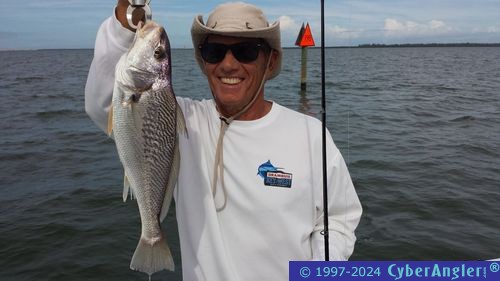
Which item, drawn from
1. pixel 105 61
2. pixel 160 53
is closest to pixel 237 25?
pixel 160 53

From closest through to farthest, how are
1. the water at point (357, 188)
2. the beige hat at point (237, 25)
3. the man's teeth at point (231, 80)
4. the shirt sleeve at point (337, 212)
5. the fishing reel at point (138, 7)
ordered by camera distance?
the fishing reel at point (138, 7)
the beige hat at point (237, 25)
the man's teeth at point (231, 80)
the shirt sleeve at point (337, 212)
the water at point (357, 188)

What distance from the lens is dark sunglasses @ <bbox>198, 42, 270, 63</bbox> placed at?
259 centimetres

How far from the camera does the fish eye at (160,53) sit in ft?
7.30

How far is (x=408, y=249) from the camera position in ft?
22.5

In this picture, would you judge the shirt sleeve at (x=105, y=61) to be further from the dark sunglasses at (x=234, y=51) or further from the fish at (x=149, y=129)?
the dark sunglasses at (x=234, y=51)

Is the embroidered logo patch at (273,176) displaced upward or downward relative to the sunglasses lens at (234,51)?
downward

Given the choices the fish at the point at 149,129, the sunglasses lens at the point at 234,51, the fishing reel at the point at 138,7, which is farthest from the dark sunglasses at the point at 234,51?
the fishing reel at the point at 138,7

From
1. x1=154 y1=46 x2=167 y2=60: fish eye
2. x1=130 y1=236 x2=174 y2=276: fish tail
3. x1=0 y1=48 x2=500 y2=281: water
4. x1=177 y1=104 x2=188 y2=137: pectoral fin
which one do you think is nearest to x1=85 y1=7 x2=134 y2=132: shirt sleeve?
x1=154 y1=46 x2=167 y2=60: fish eye

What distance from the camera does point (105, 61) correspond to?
232cm

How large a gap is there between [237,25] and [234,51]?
151 millimetres

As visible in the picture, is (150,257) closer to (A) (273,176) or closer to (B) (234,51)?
(A) (273,176)

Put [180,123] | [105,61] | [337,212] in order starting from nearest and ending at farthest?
[105,61] → [180,123] → [337,212]

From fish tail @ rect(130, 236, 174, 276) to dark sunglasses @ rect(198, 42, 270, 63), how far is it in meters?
1.12

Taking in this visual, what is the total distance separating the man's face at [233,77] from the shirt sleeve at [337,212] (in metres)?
0.63
